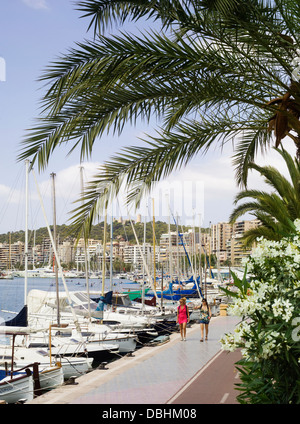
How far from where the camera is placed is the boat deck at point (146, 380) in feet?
27.7

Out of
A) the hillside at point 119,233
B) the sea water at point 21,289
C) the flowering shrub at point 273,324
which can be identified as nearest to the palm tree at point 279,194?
the flowering shrub at point 273,324

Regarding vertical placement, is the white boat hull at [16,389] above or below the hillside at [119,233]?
below

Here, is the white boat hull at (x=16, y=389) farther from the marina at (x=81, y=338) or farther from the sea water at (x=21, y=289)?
the sea water at (x=21, y=289)

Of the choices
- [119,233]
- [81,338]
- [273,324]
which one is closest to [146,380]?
[273,324]

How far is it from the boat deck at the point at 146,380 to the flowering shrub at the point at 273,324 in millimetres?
2021

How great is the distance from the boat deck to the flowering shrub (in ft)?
6.63

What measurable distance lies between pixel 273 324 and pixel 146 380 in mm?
6596

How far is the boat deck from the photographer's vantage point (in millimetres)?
8438

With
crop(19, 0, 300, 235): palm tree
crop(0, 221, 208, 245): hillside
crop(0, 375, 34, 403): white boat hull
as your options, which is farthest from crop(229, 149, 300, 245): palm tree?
crop(0, 221, 208, 245): hillside

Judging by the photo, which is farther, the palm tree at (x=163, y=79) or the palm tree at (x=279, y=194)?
the palm tree at (x=279, y=194)

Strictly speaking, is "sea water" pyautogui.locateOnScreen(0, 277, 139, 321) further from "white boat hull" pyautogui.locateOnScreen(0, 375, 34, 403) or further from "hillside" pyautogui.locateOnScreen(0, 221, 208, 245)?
"white boat hull" pyautogui.locateOnScreen(0, 375, 34, 403)

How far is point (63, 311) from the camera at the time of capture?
101 feet
